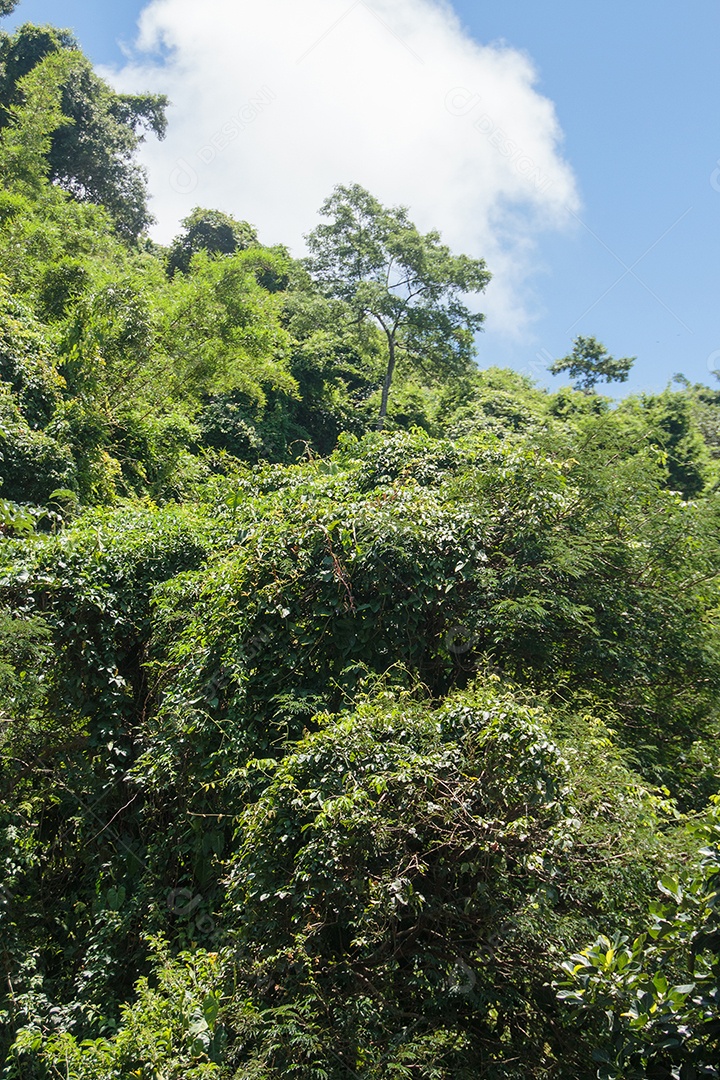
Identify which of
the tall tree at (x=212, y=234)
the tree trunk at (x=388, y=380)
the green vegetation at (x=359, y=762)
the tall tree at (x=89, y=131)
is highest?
the tall tree at (x=212, y=234)

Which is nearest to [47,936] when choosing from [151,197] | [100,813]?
[100,813]

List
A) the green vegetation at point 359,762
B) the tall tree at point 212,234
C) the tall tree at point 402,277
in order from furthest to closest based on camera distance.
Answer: the tall tree at point 212,234
the tall tree at point 402,277
the green vegetation at point 359,762

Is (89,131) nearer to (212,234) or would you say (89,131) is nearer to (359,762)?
(212,234)

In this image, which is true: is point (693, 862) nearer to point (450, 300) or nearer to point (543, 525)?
point (543, 525)

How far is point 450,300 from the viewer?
2209cm

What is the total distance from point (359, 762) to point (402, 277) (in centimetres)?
1975

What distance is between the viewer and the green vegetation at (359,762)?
156 inches

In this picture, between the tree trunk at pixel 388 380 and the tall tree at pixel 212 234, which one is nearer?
the tree trunk at pixel 388 380

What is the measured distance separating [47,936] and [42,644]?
2334 mm

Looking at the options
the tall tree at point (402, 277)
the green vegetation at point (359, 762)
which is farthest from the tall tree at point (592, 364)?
the green vegetation at point (359, 762)

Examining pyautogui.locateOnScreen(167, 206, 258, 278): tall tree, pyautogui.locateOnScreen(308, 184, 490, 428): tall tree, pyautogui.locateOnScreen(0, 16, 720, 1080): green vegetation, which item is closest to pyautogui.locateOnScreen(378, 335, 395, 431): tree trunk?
pyautogui.locateOnScreen(308, 184, 490, 428): tall tree

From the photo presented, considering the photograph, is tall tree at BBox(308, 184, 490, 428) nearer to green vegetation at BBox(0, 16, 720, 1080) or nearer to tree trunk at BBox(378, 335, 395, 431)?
tree trunk at BBox(378, 335, 395, 431)

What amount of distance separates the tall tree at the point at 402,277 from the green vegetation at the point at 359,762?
1270cm

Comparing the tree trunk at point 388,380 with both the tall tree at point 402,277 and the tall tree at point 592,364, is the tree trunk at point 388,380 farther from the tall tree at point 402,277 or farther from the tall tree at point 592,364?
the tall tree at point 592,364
